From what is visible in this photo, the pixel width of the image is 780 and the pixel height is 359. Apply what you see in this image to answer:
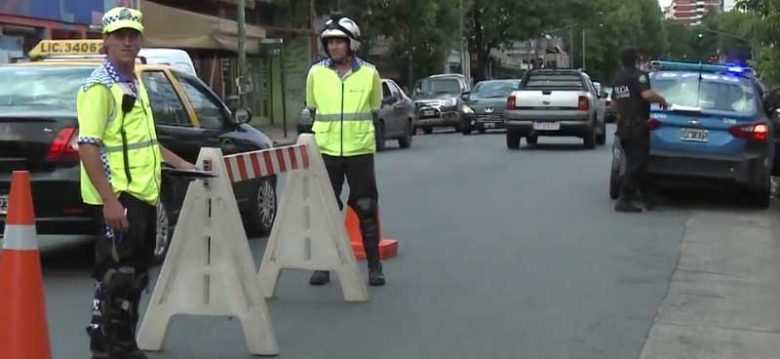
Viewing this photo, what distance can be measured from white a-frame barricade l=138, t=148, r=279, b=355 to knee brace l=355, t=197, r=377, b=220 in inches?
81.7

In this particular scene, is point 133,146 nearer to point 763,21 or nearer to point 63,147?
point 63,147

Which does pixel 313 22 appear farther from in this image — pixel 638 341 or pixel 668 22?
pixel 668 22

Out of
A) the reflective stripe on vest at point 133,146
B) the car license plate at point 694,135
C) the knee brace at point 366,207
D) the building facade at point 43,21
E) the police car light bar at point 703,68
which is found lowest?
the knee brace at point 366,207

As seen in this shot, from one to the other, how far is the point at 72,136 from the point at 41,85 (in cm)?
88

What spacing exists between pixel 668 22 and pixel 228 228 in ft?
530

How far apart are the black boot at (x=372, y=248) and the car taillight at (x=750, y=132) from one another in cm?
625

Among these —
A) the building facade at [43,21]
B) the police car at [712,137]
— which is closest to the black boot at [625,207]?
the police car at [712,137]

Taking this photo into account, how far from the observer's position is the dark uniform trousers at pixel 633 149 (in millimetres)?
13586

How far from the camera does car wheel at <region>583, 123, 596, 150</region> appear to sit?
25.3 m

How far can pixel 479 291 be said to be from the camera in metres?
8.96

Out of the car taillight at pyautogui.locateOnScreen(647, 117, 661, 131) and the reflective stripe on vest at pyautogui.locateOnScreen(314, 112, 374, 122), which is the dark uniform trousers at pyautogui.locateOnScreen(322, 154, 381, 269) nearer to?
the reflective stripe on vest at pyautogui.locateOnScreen(314, 112, 374, 122)

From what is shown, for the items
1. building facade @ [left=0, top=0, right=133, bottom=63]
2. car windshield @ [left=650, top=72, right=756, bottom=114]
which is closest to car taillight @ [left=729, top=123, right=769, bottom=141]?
car windshield @ [left=650, top=72, right=756, bottom=114]

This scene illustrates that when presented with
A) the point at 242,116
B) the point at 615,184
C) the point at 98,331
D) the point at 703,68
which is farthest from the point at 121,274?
the point at 703,68

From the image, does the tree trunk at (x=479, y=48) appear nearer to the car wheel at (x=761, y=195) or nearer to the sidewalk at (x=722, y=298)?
the car wheel at (x=761, y=195)
